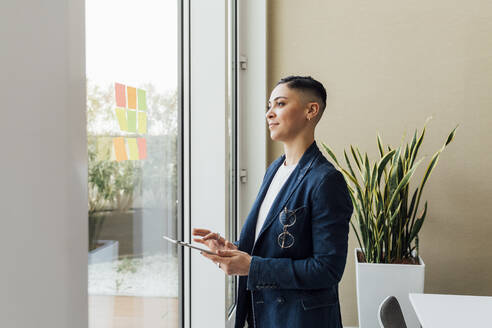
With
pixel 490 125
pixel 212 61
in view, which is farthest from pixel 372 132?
pixel 212 61

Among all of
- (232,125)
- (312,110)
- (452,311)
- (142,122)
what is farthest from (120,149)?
(232,125)

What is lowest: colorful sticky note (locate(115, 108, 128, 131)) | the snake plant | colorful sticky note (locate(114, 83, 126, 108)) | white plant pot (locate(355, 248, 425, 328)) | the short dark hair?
white plant pot (locate(355, 248, 425, 328))

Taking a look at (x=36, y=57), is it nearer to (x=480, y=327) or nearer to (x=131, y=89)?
(x=131, y=89)

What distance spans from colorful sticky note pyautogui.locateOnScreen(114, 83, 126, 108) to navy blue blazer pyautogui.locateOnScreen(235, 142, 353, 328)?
60 centimetres

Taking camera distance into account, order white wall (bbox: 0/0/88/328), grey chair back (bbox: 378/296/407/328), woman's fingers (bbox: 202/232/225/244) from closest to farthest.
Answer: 1. white wall (bbox: 0/0/88/328)
2. woman's fingers (bbox: 202/232/225/244)
3. grey chair back (bbox: 378/296/407/328)

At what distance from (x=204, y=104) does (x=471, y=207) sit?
213cm

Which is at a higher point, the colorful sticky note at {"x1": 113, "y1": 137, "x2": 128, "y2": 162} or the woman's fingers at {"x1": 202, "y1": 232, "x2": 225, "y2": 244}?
the colorful sticky note at {"x1": 113, "y1": 137, "x2": 128, "y2": 162}

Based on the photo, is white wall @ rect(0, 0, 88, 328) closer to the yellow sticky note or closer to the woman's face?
the yellow sticky note

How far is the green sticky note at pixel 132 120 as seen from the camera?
1461 millimetres

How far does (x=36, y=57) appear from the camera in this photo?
1.98 feet

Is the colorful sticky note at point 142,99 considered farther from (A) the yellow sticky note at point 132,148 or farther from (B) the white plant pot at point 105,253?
(B) the white plant pot at point 105,253

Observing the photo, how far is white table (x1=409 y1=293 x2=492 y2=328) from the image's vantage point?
1.57 m

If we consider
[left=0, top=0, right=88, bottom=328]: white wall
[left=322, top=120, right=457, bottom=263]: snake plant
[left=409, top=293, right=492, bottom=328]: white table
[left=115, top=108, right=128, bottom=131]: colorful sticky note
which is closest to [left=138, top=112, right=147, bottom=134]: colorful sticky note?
[left=115, top=108, right=128, bottom=131]: colorful sticky note

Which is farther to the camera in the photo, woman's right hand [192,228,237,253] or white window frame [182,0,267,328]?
white window frame [182,0,267,328]
